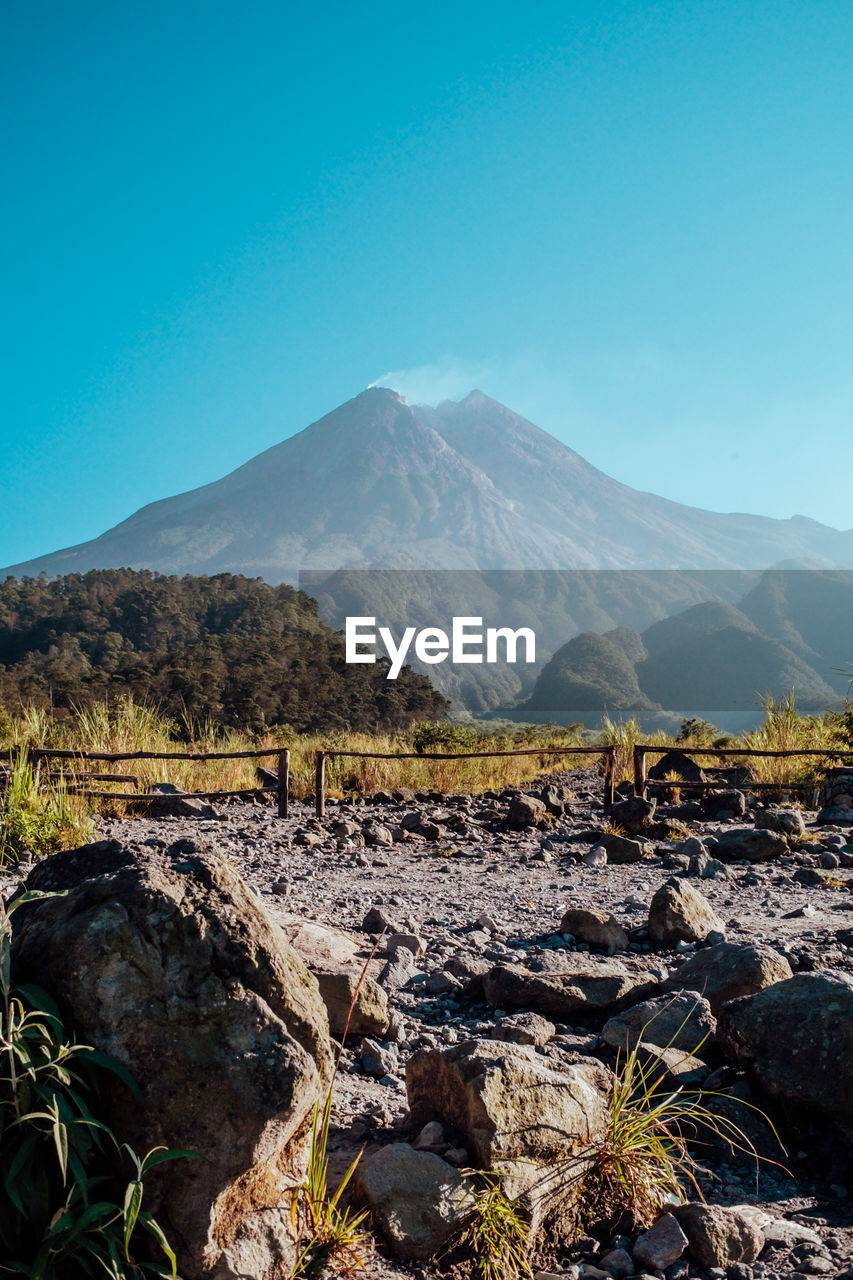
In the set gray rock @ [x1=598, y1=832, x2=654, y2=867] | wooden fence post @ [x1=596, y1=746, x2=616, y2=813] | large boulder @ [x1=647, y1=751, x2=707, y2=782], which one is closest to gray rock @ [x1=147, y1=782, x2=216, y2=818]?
gray rock @ [x1=598, y1=832, x2=654, y2=867]

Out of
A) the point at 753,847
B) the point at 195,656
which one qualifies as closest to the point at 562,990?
the point at 753,847

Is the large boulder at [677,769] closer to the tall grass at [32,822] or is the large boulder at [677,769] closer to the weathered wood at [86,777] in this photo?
the weathered wood at [86,777]

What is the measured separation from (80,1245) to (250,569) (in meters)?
185

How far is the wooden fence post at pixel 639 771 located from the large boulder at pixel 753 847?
2.30 metres

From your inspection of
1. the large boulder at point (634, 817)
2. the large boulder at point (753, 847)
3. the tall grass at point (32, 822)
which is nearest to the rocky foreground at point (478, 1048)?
the large boulder at point (753, 847)

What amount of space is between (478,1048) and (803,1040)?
3.71ft

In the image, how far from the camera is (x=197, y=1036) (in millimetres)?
2031

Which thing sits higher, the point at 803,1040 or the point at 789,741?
the point at 789,741

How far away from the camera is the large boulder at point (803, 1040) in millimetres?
2951

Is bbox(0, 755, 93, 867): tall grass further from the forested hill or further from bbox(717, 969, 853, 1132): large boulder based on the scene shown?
the forested hill

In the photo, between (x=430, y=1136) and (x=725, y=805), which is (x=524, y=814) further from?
(x=430, y=1136)

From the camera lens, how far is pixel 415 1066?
285 cm

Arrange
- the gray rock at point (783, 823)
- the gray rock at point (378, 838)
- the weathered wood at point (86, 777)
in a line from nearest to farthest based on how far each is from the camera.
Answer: the gray rock at point (783, 823) → the gray rock at point (378, 838) → the weathered wood at point (86, 777)

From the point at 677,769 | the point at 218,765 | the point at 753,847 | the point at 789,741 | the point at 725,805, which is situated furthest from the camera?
the point at 677,769
